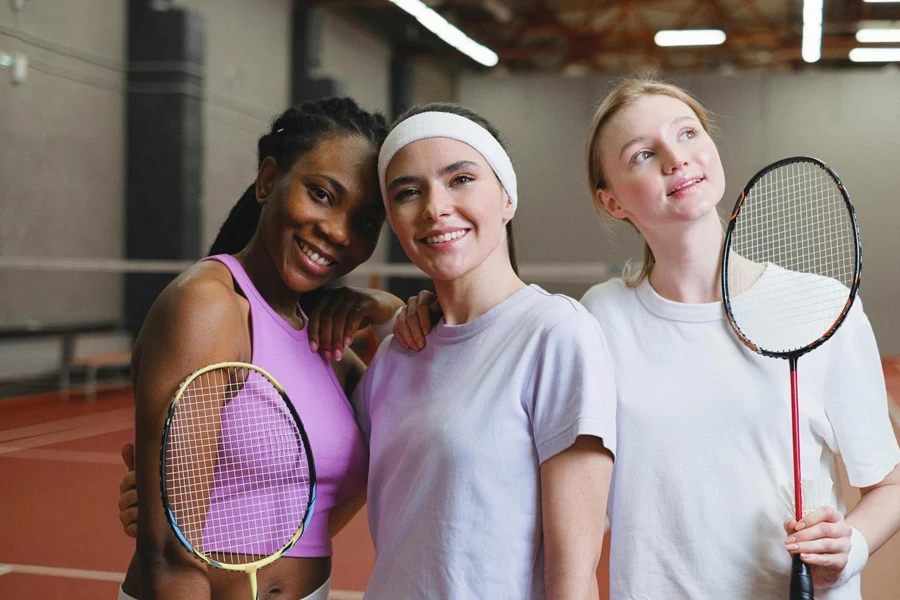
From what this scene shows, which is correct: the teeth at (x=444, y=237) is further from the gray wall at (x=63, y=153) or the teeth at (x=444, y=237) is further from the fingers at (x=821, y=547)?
the gray wall at (x=63, y=153)

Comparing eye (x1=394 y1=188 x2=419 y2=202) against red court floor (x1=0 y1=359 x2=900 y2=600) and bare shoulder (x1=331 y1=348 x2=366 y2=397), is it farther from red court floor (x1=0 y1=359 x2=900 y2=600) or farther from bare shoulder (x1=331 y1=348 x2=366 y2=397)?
red court floor (x1=0 y1=359 x2=900 y2=600)

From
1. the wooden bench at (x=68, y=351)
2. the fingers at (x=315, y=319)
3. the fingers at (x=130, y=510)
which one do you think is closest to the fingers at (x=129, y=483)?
the fingers at (x=130, y=510)

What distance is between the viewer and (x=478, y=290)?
1.98 metres

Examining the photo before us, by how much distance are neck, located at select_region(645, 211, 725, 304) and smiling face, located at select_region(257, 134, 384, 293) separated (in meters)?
0.68

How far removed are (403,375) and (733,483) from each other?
75cm

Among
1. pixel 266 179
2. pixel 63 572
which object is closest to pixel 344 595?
pixel 63 572

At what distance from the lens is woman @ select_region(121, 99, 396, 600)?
184cm

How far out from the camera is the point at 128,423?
935cm

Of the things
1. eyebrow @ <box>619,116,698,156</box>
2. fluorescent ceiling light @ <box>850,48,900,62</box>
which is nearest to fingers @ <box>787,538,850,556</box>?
eyebrow @ <box>619,116,698,156</box>

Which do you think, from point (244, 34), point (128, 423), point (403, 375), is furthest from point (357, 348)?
point (403, 375)

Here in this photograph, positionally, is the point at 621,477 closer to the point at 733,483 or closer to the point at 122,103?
the point at 733,483

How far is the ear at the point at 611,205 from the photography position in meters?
2.19

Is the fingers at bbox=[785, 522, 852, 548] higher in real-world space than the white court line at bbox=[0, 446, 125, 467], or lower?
higher

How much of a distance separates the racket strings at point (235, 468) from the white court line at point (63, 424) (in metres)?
7.16
